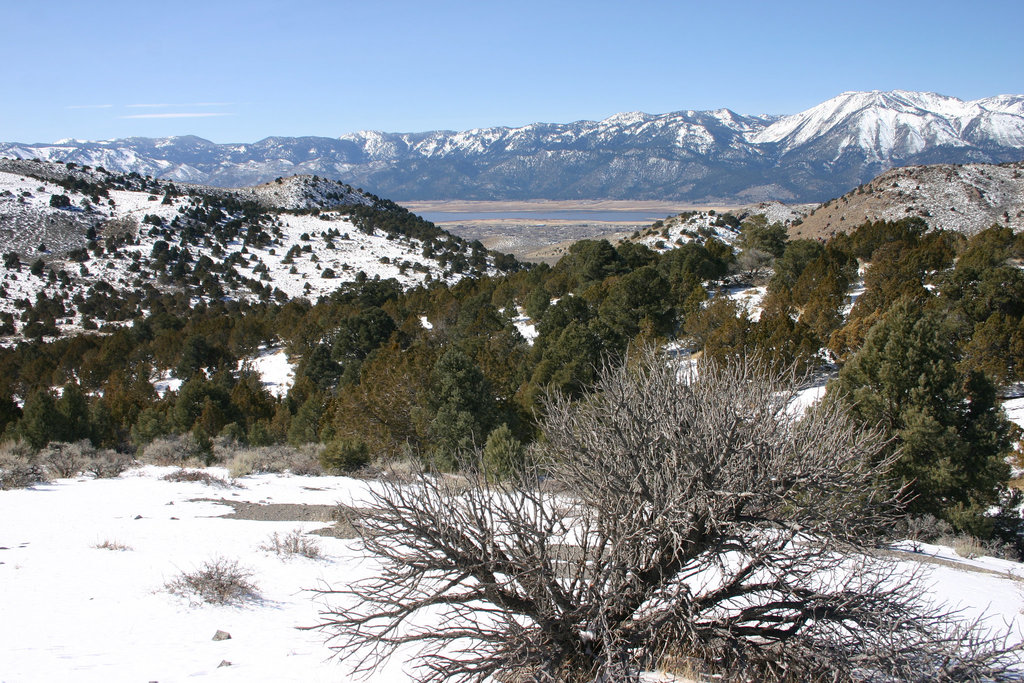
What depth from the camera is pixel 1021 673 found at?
553cm

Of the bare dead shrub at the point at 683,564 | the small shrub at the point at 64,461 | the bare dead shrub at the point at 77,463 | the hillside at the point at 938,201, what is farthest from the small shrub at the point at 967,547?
the hillside at the point at 938,201

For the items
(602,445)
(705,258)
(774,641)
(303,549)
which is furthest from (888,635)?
(705,258)

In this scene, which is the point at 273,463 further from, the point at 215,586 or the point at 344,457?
the point at 215,586

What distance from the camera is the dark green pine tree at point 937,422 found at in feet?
41.4

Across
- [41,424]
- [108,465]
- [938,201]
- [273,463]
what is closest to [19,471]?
[108,465]

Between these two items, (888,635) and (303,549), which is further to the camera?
(303,549)

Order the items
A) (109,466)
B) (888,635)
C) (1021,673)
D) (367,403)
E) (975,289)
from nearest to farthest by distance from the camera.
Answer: (888,635) < (1021,673) < (109,466) < (367,403) < (975,289)

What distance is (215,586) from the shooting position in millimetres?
8195

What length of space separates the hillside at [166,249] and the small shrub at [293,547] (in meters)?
49.2

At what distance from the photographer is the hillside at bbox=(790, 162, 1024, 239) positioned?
2245 inches

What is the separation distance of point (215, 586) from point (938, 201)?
71.7 meters

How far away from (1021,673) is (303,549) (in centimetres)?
901

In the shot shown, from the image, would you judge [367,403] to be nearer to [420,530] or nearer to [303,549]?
[303,549]

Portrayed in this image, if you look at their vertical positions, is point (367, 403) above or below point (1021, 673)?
below
